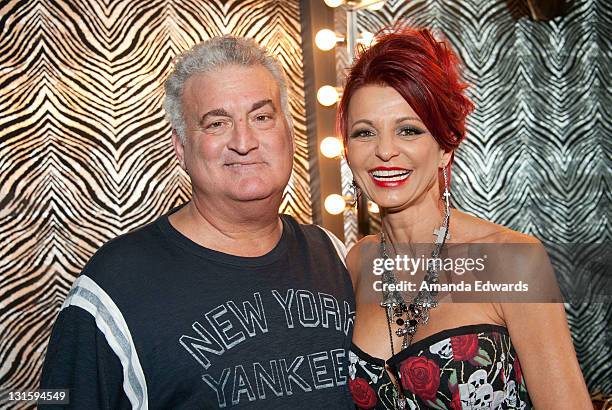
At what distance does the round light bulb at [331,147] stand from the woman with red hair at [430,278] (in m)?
0.92

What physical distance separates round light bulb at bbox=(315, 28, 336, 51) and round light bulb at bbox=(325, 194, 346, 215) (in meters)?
0.61

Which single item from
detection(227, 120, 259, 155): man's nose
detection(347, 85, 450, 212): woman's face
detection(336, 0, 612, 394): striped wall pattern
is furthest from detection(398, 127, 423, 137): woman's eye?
detection(336, 0, 612, 394): striped wall pattern

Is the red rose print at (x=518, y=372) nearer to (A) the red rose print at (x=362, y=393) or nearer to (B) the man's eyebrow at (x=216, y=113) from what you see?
(A) the red rose print at (x=362, y=393)

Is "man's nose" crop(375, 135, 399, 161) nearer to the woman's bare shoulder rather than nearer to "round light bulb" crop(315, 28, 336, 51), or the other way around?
the woman's bare shoulder

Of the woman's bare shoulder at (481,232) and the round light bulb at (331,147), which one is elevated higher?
the round light bulb at (331,147)

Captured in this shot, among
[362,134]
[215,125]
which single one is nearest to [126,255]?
[215,125]

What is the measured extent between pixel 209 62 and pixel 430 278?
0.79 meters

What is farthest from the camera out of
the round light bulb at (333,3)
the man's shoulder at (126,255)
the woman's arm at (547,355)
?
the round light bulb at (333,3)

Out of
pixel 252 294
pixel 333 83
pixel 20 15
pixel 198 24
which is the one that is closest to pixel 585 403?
pixel 252 294

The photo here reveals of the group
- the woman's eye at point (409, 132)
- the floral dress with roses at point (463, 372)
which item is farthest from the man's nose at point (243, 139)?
the floral dress with roses at point (463, 372)

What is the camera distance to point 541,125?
3.24 m

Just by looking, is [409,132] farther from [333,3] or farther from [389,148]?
[333,3]

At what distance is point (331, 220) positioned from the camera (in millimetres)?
2842

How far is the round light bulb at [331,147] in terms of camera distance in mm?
2824
